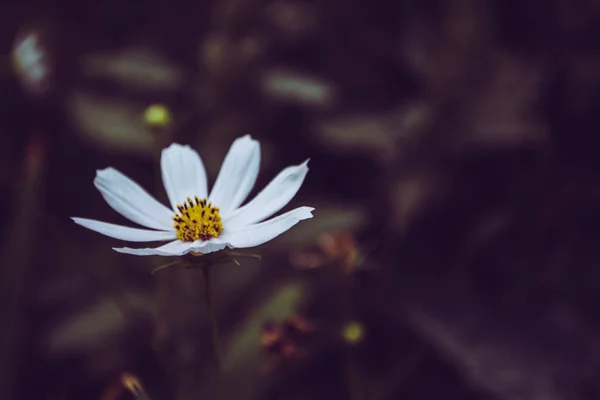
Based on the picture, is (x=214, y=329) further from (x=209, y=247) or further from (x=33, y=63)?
(x=33, y=63)

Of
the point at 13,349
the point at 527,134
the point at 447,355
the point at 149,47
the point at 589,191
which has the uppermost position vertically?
the point at 149,47

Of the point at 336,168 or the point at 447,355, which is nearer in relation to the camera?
the point at 447,355

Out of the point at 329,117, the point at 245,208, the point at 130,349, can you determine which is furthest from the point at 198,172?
the point at 329,117

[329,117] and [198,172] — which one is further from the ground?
[329,117]

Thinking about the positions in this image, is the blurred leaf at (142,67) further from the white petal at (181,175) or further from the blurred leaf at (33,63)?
the white petal at (181,175)

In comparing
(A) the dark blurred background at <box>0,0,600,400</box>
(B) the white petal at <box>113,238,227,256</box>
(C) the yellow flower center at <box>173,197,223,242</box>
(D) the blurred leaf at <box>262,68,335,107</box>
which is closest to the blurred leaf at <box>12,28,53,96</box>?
(A) the dark blurred background at <box>0,0,600,400</box>

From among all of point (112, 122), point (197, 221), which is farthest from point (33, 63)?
point (197, 221)

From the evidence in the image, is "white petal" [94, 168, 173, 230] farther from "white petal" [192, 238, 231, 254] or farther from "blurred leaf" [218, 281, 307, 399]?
"blurred leaf" [218, 281, 307, 399]

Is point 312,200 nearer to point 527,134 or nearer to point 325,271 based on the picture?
point 325,271
